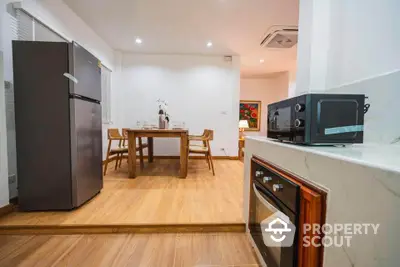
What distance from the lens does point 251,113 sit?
6.84m

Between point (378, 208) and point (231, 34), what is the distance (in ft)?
12.6

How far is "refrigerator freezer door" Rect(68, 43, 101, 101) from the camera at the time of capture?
1916 millimetres

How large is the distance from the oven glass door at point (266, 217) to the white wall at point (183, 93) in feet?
12.0

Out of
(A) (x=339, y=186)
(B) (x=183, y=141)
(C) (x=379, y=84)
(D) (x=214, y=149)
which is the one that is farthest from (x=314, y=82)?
(D) (x=214, y=149)

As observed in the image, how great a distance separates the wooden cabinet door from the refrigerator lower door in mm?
2004

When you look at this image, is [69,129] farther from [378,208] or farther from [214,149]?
[214,149]

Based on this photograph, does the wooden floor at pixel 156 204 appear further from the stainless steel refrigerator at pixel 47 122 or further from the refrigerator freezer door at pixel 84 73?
the refrigerator freezer door at pixel 84 73

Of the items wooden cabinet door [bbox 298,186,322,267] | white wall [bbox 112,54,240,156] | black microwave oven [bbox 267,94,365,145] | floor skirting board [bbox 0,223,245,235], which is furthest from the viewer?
white wall [bbox 112,54,240,156]

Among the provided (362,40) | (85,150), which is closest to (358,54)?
(362,40)

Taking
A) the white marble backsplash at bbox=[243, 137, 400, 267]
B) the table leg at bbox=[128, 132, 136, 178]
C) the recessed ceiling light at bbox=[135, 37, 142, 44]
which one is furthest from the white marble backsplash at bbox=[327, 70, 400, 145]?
the recessed ceiling light at bbox=[135, 37, 142, 44]

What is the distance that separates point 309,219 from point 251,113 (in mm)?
6332

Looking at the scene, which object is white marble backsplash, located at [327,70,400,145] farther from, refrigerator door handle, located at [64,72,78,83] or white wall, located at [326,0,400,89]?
refrigerator door handle, located at [64,72,78,83]

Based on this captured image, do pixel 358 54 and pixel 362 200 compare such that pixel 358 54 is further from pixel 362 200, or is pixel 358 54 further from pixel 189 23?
pixel 189 23

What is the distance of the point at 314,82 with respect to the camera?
181cm
